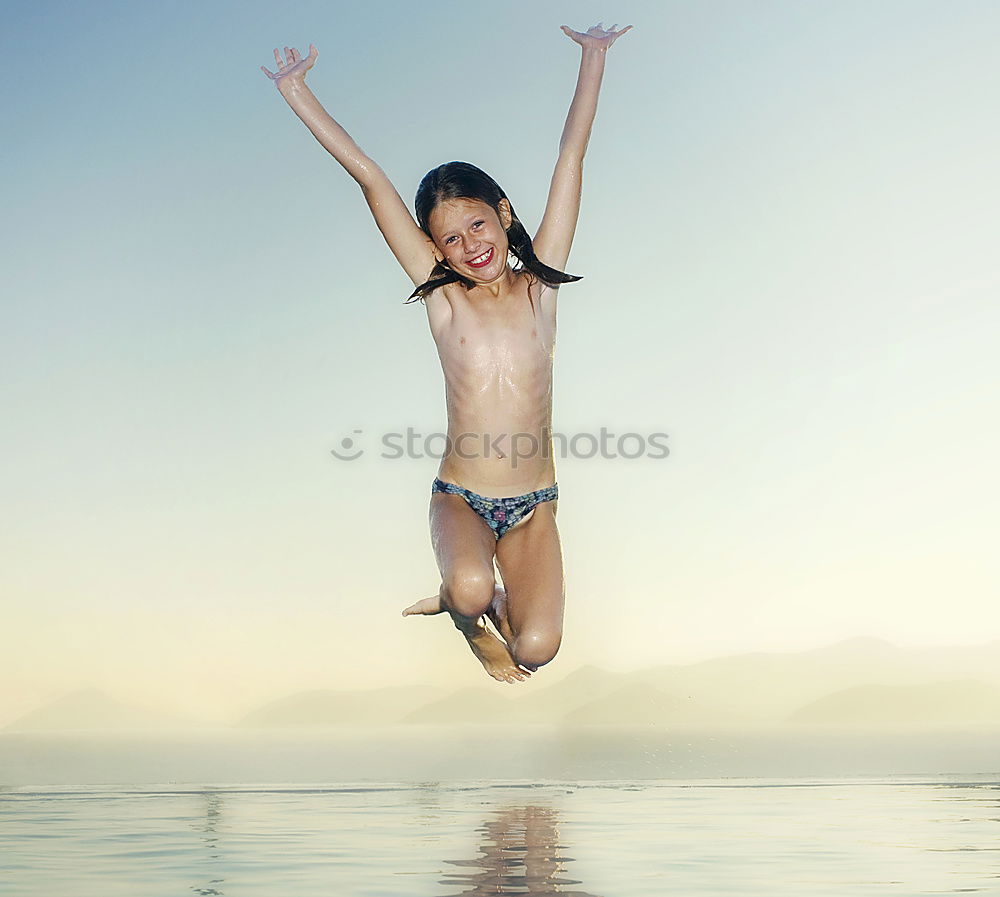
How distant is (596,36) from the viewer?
22.2 ft

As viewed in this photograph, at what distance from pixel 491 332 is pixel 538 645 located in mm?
1659

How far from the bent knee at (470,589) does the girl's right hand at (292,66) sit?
273 centimetres

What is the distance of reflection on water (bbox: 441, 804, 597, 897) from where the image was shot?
4.94 m

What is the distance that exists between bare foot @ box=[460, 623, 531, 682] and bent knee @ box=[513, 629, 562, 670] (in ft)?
1.35

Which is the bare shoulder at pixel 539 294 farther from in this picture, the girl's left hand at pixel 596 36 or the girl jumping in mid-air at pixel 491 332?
the girl's left hand at pixel 596 36

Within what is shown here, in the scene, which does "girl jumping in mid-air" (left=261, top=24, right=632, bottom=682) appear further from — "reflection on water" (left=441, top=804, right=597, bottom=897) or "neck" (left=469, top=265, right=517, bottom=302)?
"reflection on water" (left=441, top=804, right=597, bottom=897)

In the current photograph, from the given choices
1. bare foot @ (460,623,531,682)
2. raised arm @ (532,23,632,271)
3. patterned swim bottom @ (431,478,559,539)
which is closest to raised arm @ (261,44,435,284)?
raised arm @ (532,23,632,271)

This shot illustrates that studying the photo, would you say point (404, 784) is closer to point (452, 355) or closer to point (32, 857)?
point (32, 857)

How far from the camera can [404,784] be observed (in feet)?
34.4

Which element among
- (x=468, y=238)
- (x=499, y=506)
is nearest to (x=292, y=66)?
(x=468, y=238)

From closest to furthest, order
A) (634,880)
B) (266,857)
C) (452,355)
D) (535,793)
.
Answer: (634,880) < (266,857) < (452,355) < (535,793)

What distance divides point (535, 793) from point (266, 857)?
372 cm

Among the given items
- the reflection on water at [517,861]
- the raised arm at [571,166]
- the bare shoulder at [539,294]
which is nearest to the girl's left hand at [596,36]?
the raised arm at [571,166]

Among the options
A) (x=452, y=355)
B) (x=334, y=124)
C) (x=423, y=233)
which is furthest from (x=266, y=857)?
(x=334, y=124)
